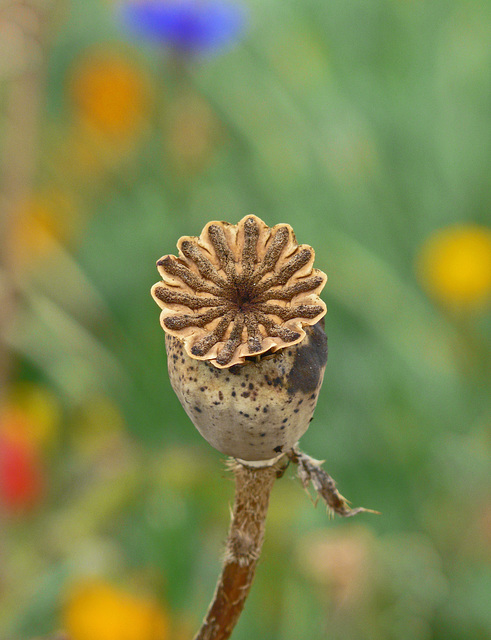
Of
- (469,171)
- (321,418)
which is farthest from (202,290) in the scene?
(469,171)

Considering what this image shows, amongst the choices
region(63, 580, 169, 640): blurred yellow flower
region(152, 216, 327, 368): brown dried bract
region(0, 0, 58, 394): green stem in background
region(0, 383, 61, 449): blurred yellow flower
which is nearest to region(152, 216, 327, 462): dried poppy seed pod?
region(152, 216, 327, 368): brown dried bract

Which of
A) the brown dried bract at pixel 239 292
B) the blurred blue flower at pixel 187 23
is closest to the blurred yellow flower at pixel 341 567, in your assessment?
the brown dried bract at pixel 239 292

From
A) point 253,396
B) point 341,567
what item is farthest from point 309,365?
point 341,567

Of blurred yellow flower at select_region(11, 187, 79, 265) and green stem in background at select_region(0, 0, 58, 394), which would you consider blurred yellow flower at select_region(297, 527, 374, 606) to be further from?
blurred yellow flower at select_region(11, 187, 79, 265)

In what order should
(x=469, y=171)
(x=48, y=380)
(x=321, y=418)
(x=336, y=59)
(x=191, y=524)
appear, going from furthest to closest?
1. (x=336, y=59)
2. (x=469, y=171)
3. (x=48, y=380)
4. (x=321, y=418)
5. (x=191, y=524)

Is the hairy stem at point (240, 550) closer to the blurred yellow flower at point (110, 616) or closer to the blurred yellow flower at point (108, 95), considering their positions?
the blurred yellow flower at point (110, 616)

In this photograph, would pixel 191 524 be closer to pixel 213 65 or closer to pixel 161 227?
pixel 161 227

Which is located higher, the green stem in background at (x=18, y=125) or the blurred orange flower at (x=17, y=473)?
the green stem in background at (x=18, y=125)
